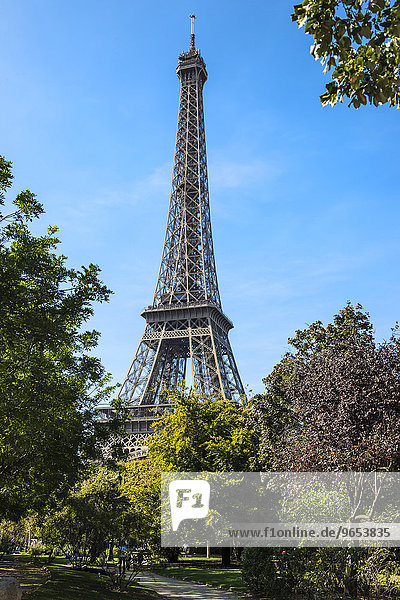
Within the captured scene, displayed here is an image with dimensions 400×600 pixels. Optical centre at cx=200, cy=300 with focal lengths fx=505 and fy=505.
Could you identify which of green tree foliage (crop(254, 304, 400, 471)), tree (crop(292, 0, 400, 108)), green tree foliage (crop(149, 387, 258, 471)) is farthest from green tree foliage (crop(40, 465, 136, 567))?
tree (crop(292, 0, 400, 108))

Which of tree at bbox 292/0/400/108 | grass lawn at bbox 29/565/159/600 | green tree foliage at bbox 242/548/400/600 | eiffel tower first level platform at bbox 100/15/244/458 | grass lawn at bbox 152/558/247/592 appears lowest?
grass lawn at bbox 152/558/247/592

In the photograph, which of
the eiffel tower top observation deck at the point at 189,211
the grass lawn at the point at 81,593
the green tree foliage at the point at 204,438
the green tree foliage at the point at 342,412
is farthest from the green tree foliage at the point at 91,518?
the eiffel tower top observation deck at the point at 189,211

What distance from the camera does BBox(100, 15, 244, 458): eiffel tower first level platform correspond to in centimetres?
5406

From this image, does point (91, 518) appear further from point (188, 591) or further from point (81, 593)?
point (81, 593)

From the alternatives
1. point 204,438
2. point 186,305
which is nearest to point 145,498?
point 204,438

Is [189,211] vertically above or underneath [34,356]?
above

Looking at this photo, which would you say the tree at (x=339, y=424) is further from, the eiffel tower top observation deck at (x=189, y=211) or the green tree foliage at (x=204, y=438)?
the eiffel tower top observation deck at (x=189, y=211)

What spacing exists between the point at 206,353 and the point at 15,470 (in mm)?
39165

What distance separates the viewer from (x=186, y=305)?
5862 centimetres

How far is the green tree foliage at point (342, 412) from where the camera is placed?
48.2 feet

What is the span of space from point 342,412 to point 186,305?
4379 centimetres

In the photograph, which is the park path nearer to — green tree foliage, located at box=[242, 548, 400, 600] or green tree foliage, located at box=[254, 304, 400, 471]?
green tree foliage, located at box=[242, 548, 400, 600]

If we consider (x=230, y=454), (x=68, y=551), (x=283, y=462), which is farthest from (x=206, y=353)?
(x=283, y=462)

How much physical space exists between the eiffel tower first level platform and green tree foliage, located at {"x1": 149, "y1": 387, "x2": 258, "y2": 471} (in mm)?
19911
